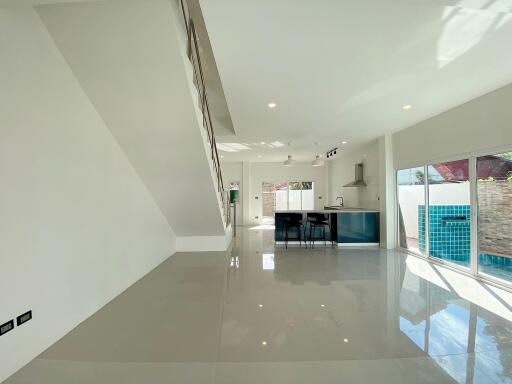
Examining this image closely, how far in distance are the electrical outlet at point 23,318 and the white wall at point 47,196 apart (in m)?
0.04

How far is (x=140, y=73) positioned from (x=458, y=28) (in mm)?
3260

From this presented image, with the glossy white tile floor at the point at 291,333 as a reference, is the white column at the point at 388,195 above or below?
above

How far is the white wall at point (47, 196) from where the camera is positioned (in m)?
1.88

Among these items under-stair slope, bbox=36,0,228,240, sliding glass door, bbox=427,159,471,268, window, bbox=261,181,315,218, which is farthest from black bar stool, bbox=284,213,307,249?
window, bbox=261,181,315,218

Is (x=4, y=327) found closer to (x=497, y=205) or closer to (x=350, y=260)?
(x=350, y=260)

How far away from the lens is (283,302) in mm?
3139

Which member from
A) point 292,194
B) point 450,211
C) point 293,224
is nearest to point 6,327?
point 293,224

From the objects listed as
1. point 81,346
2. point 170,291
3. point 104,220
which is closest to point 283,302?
point 170,291

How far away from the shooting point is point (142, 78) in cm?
263

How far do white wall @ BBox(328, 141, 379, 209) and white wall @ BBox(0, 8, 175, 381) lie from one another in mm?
6587

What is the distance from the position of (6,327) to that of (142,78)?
8.17ft

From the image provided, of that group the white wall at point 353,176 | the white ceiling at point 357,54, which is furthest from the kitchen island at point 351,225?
the white ceiling at point 357,54

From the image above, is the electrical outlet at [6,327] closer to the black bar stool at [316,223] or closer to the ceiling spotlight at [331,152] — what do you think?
the black bar stool at [316,223]

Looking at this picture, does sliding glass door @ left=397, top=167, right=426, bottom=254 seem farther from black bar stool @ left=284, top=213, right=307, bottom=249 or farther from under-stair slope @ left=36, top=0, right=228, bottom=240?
under-stair slope @ left=36, top=0, right=228, bottom=240
